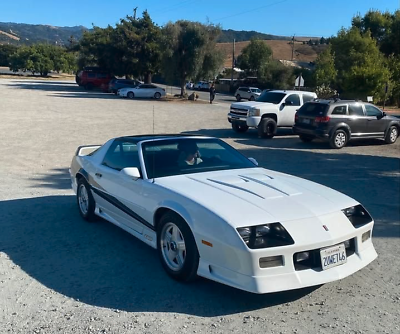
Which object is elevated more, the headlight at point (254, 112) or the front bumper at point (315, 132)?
the headlight at point (254, 112)

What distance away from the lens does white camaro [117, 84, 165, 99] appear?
143 feet

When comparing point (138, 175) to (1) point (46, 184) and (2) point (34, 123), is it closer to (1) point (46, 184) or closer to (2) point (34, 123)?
(1) point (46, 184)

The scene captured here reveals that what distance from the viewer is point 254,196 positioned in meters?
4.88

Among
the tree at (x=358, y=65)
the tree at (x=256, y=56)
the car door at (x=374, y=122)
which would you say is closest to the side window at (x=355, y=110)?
the car door at (x=374, y=122)

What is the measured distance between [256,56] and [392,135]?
52498 millimetres

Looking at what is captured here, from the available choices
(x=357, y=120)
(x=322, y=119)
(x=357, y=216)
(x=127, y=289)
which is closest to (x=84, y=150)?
(x=127, y=289)

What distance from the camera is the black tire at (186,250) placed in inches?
183

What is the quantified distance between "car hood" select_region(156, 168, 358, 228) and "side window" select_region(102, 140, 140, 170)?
74cm

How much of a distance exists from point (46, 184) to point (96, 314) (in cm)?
595

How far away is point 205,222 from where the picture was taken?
451 centimetres

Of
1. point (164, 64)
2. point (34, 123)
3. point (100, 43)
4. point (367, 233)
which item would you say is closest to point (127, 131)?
point (34, 123)

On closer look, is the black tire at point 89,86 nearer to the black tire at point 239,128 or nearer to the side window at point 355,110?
the black tire at point 239,128

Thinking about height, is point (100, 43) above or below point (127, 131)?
above

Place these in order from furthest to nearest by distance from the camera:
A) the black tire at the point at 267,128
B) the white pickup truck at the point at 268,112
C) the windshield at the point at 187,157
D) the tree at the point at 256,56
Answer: the tree at the point at 256,56, the white pickup truck at the point at 268,112, the black tire at the point at 267,128, the windshield at the point at 187,157
